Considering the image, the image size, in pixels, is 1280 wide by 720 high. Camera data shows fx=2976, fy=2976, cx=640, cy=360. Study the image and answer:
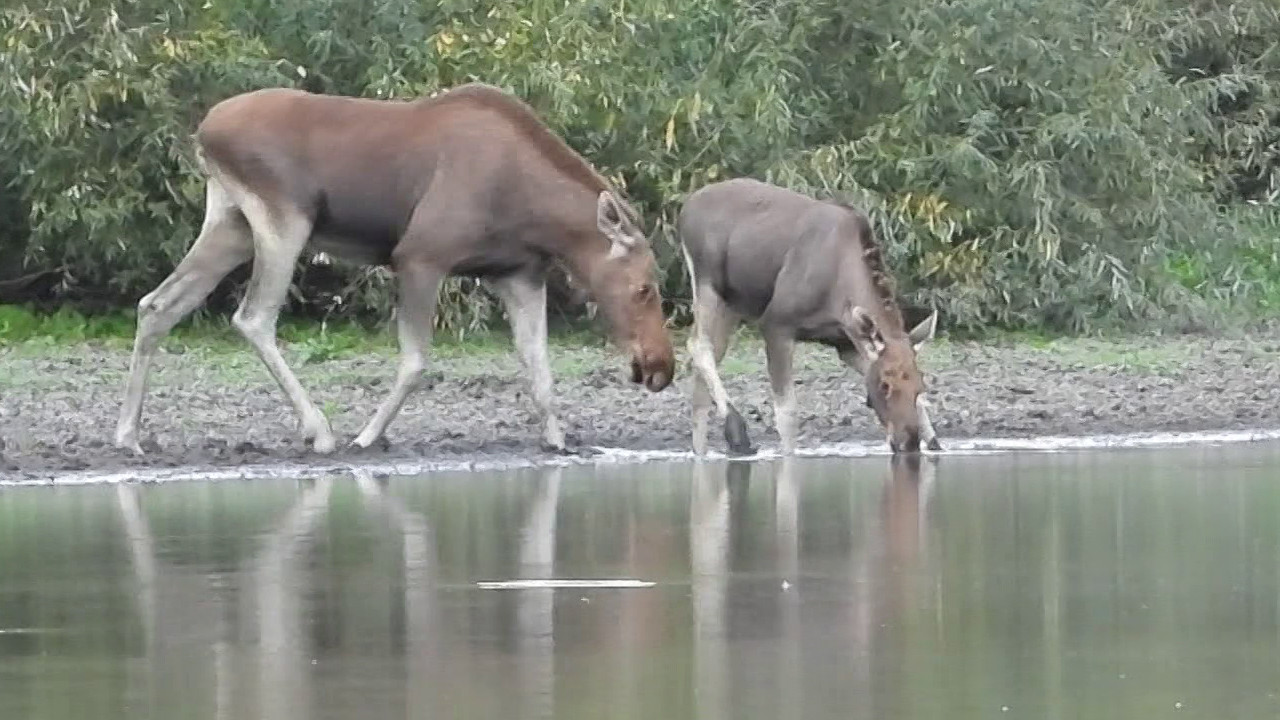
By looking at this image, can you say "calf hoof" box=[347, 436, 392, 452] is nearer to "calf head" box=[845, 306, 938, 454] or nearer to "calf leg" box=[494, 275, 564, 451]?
"calf leg" box=[494, 275, 564, 451]

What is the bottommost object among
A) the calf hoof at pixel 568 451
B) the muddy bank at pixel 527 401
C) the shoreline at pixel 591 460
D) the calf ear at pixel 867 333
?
the shoreline at pixel 591 460

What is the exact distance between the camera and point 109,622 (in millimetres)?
8602

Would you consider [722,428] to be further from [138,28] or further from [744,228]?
[138,28]

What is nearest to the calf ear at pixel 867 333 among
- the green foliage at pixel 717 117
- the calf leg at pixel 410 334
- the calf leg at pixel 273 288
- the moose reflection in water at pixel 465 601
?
the moose reflection in water at pixel 465 601

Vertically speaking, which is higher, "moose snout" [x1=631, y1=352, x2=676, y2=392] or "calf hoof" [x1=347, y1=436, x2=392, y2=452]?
"moose snout" [x1=631, y1=352, x2=676, y2=392]

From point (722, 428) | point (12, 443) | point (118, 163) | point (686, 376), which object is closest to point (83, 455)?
point (12, 443)

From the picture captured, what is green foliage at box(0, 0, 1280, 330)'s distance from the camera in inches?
834

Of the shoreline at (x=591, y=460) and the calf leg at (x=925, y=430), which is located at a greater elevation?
the calf leg at (x=925, y=430)

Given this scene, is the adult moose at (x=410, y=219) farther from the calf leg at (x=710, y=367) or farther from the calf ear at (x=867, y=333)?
the calf ear at (x=867, y=333)

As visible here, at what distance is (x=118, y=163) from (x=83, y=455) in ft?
25.1

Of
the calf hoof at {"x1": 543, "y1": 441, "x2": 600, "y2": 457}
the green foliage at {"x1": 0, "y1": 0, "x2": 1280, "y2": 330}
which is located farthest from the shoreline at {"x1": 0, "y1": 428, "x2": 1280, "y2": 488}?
the green foliage at {"x1": 0, "y1": 0, "x2": 1280, "y2": 330}

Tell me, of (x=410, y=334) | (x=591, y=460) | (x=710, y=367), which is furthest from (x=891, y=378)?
(x=410, y=334)

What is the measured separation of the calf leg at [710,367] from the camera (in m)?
14.9

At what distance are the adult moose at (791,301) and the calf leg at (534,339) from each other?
0.78 meters
